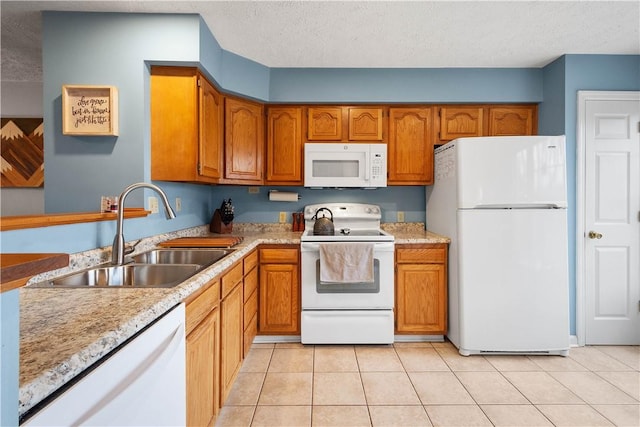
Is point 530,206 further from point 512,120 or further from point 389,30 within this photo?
point 389,30

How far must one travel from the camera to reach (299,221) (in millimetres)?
3191

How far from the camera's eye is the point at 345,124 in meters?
2.98

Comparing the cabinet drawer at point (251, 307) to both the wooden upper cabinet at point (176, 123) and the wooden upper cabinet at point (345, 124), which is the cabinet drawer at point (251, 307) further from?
the wooden upper cabinet at point (345, 124)

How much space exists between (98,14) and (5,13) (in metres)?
0.57

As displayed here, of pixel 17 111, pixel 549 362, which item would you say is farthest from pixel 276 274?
pixel 17 111

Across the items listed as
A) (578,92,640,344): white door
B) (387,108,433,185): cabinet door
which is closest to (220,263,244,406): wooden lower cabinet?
(387,108,433,185): cabinet door

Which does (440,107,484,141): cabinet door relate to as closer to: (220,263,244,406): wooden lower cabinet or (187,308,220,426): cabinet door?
(220,263,244,406): wooden lower cabinet

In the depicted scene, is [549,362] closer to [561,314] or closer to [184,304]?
[561,314]

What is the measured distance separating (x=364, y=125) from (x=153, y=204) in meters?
1.92

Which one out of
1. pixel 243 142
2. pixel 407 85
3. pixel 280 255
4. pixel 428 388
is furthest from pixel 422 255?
pixel 243 142

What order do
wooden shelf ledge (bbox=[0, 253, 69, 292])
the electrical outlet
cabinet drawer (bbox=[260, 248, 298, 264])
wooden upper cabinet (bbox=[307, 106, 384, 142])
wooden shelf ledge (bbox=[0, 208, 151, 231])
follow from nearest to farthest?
wooden shelf ledge (bbox=[0, 253, 69, 292]), wooden shelf ledge (bbox=[0, 208, 151, 231]), the electrical outlet, cabinet drawer (bbox=[260, 248, 298, 264]), wooden upper cabinet (bbox=[307, 106, 384, 142])

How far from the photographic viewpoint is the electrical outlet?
2082 millimetres

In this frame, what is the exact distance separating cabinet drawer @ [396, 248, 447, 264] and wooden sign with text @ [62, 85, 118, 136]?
225 cm

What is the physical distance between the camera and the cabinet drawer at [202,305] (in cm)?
124
